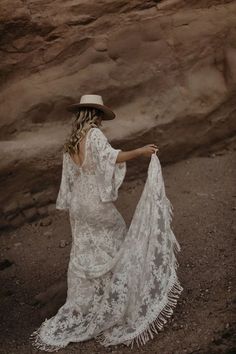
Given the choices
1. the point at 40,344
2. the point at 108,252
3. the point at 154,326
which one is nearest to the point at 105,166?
the point at 108,252

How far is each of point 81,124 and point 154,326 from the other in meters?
1.55

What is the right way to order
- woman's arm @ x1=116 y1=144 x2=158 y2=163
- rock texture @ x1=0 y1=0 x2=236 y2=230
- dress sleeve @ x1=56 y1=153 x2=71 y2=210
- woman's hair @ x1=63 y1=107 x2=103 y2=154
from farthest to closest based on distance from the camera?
1. rock texture @ x1=0 y1=0 x2=236 y2=230
2. dress sleeve @ x1=56 y1=153 x2=71 y2=210
3. woman's hair @ x1=63 y1=107 x2=103 y2=154
4. woman's arm @ x1=116 y1=144 x2=158 y2=163

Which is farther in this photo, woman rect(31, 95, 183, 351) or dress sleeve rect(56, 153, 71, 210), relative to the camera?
dress sleeve rect(56, 153, 71, 210)

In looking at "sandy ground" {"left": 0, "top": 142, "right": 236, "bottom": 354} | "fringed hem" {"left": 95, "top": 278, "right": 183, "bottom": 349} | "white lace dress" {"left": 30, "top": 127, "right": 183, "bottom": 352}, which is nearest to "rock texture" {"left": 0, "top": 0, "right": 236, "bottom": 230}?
"sandy ground" {"left": 0, "top": 142, "right": 236, "bottom": 354}

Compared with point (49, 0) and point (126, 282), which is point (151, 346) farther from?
point (49, 0)

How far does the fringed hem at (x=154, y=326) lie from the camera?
4430 mm

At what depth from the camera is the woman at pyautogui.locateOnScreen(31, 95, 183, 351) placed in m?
4.48

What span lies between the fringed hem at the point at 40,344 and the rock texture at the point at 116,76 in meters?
2.03

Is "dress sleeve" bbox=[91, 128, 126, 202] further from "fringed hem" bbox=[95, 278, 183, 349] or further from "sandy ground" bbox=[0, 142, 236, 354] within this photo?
"sandy ground" bbox=[0, 142, 236, 354]

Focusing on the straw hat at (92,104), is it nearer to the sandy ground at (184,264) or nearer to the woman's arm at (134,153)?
the woman's arm at (134,153)

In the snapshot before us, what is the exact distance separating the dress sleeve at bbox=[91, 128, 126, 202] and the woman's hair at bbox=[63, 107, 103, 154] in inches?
3.5

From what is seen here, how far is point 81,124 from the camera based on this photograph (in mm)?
4574

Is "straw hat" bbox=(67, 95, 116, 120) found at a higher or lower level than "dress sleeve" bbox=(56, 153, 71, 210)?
higher

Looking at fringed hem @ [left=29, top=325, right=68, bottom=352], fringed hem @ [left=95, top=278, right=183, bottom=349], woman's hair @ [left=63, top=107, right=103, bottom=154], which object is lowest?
fringed hem @ [left=29, top=325, right=68, bottom=352]
